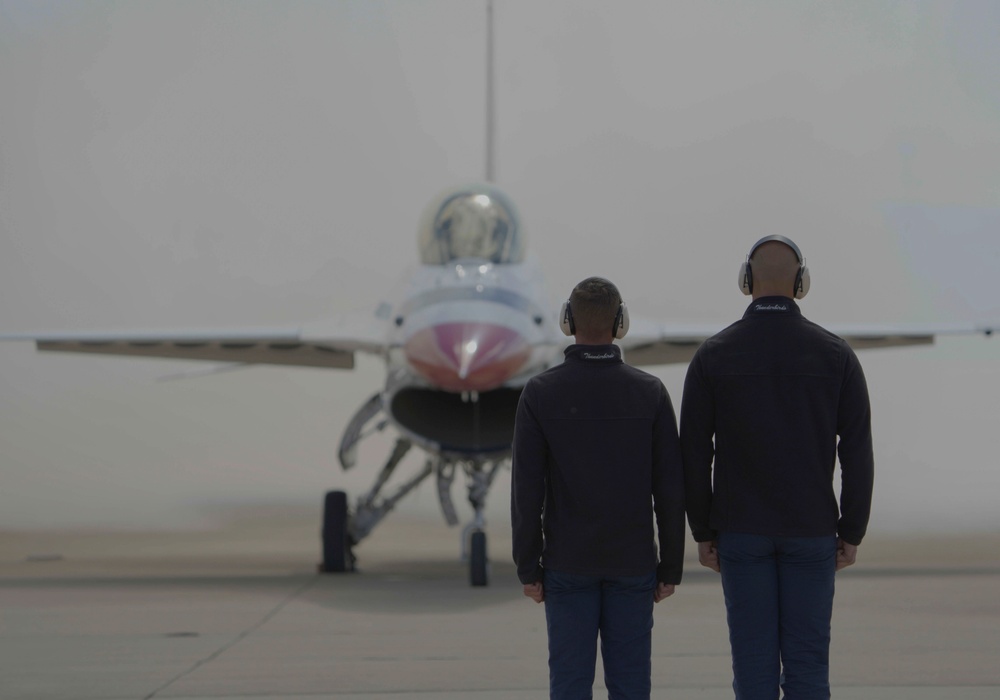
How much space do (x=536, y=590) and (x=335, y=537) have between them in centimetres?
892

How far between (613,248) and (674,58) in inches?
134

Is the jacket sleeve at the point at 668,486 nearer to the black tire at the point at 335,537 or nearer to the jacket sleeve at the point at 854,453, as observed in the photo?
the jacket sleeve at the point at 854,453

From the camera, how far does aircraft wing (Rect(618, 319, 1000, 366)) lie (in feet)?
40.2

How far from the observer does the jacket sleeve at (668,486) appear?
152 inches

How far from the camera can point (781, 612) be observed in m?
3.92

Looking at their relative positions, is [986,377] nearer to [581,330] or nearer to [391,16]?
[391,16]

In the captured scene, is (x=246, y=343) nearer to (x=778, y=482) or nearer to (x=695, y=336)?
(x=695, y=336)

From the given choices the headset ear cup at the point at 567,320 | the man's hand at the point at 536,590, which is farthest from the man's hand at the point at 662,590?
the headset ear cup at the point at 567,320

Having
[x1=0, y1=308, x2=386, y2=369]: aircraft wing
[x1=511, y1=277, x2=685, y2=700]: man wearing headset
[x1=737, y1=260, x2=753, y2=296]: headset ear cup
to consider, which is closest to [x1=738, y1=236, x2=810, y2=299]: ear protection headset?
[x1=737, y1=260, x2=753, y2=296]: headset ear cup

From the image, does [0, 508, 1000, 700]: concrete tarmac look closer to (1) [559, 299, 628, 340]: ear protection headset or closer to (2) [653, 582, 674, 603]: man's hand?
(2) [653, 582, 674, 603]: man's hand

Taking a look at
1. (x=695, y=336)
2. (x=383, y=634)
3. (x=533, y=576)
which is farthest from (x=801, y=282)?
(x=695, y=336)

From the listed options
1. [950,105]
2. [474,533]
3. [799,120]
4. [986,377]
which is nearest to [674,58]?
[799,120]

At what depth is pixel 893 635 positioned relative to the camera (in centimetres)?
728

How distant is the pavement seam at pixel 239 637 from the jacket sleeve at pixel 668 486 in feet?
8.79
